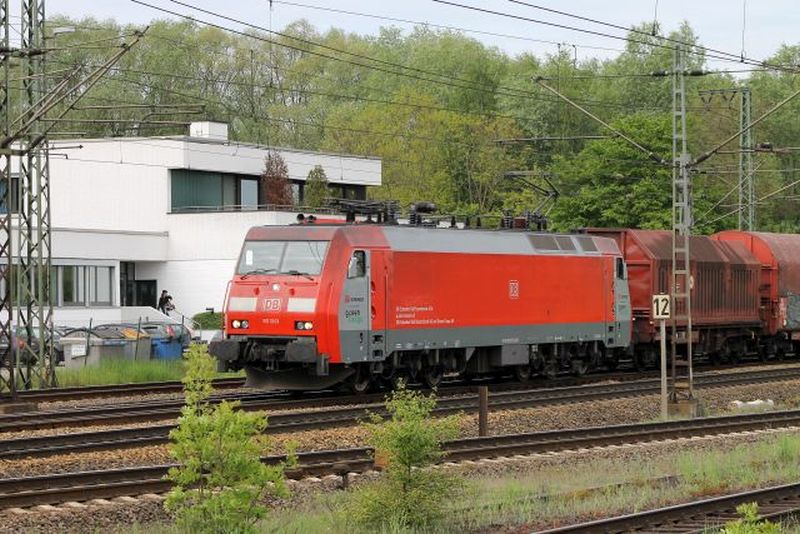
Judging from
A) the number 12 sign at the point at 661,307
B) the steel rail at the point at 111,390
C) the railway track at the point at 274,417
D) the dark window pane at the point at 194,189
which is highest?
the dark window pane at the point at 194,189

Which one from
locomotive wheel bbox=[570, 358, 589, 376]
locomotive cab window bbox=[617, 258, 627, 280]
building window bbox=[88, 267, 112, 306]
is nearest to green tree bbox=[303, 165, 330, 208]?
building window bbox=[88, 267, 112, 306]

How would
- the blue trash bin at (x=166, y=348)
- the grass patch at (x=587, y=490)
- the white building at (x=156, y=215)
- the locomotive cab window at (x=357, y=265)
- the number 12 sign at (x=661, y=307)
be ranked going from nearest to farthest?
the grass patch at (x=587, y=490)
the number 12 sign at (x=661, y=307)
the locomotive cab window at (x=357, y=265)
the blue trash bin at (x=166, y=348)
the white building at (x=156, y=215)

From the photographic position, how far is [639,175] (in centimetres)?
7550

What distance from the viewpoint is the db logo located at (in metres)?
26.2

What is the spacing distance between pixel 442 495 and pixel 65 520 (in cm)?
366

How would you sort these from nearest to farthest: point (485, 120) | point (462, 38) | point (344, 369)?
1. point (344, 369)
2. point (485, 120)
3. point (462, 38)

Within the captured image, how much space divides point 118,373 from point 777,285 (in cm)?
1925

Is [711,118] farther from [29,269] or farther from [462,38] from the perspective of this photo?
[29,269]

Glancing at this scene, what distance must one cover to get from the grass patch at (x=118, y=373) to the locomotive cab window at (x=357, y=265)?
9654mm

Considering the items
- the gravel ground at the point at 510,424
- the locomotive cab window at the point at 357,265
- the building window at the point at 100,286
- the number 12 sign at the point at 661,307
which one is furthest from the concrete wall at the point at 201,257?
the number 12 sign at the point at 661,307

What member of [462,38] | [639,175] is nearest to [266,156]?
[639,175]

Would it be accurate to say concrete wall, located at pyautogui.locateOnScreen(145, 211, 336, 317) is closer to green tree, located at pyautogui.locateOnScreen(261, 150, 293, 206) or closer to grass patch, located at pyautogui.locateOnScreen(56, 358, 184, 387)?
green tree, located at pyautogui.locateOnScreen(261, 150, 293, 206)

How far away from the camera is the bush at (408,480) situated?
1373cm

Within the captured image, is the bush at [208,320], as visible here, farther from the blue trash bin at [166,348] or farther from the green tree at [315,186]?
the blue trash bin at [166,348]
